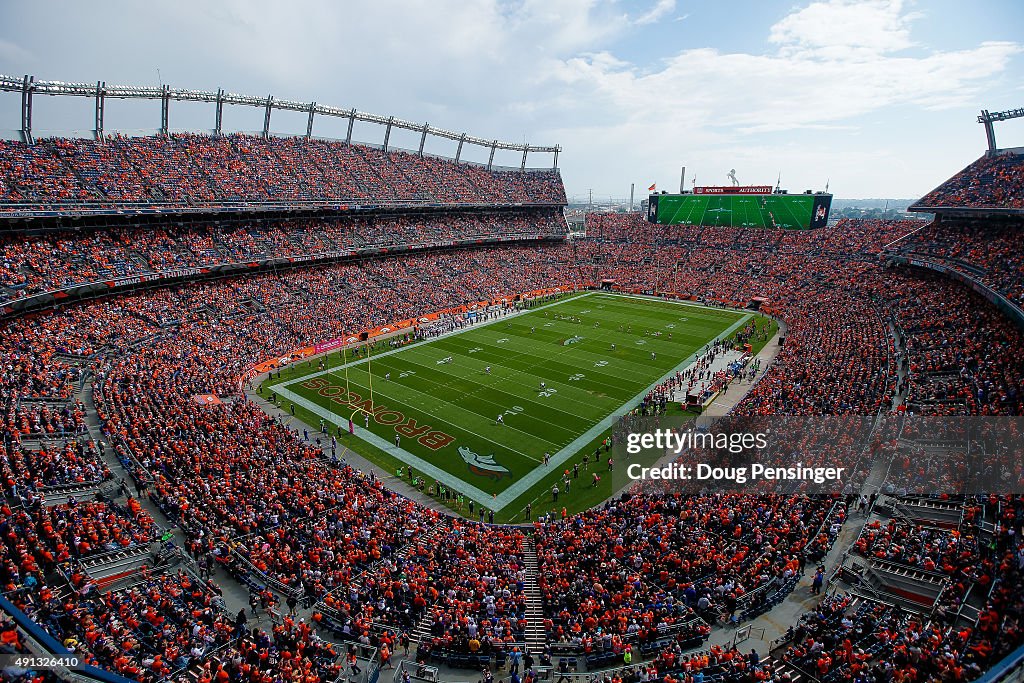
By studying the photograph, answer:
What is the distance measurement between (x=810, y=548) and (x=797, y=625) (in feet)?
9.73

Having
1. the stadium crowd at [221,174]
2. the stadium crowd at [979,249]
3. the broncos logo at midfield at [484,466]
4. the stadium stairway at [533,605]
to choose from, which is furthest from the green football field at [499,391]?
the stadium crowd at [221,174]

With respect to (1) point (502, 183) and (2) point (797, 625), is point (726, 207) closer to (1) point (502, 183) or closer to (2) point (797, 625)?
(1) point (502, 183)

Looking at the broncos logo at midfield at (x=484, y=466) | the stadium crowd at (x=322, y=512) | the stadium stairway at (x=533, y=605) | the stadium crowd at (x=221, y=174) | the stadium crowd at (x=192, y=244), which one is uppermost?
the stadium crowd at (x=221, y=174)

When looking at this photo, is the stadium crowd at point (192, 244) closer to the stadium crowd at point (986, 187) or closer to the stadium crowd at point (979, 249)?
the stadium crowd at point (979, 249)

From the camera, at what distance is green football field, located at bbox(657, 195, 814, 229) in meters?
64.8

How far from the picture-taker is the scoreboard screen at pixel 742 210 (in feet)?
210

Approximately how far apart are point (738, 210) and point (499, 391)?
5227cm

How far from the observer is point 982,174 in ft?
142

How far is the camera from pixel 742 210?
6931 centimetres

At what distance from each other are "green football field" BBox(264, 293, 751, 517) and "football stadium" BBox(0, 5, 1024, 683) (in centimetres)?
24

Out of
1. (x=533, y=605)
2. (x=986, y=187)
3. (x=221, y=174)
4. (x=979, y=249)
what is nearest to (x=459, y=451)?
(x=533, y=605)

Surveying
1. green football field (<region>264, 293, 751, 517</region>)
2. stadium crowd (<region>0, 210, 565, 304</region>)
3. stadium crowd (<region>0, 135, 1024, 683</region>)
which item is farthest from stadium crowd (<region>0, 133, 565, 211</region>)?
green football field (<region>264, 293, 751, 517</region>)

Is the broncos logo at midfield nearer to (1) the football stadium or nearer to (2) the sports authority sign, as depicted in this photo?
(1) the football stadium

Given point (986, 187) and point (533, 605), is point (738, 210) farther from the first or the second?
point (533, 605)
